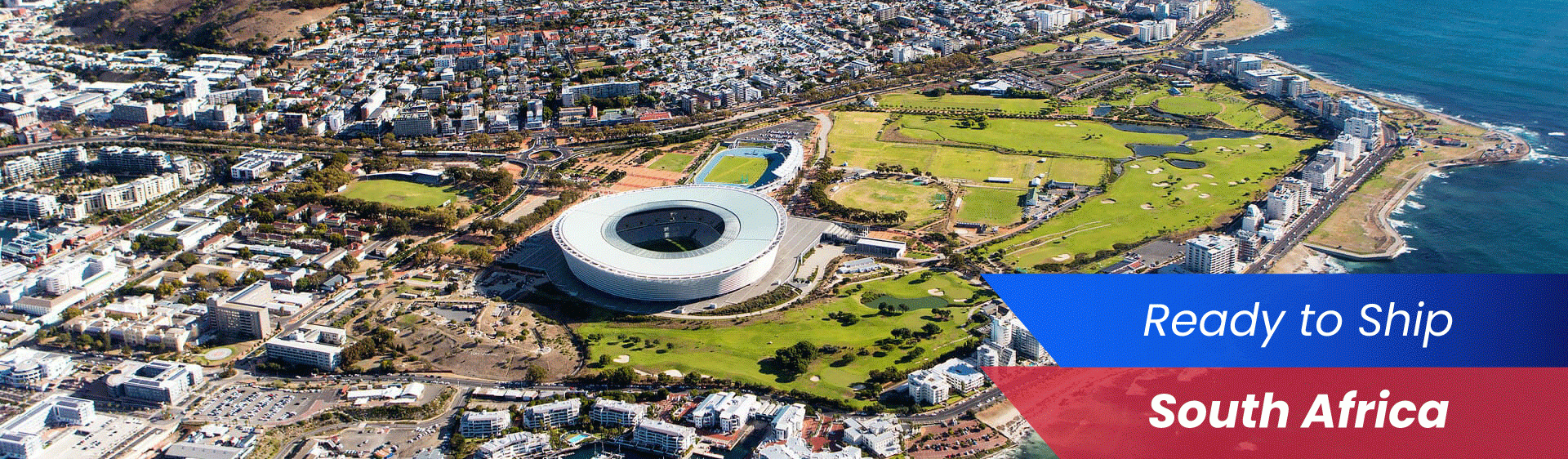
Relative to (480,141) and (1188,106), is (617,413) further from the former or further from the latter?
(1188,106)

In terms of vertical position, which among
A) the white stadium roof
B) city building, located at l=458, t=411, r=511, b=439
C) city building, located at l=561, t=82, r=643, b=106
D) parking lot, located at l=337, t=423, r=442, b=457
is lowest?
parking lot, located at l=337, t=423, r=442, b=457

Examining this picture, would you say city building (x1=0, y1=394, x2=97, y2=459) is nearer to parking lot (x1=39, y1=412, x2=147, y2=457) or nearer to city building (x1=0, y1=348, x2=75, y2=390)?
parking lot (x1=39, y1=412, x2=147, y2=457)

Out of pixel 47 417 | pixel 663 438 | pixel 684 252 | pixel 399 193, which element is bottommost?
pixel 663 438

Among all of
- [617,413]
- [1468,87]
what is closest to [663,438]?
[617,413]

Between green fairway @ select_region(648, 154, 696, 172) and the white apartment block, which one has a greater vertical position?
green fairway @ select_region(648, 154, 696, 172)

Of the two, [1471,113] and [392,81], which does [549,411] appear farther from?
Answer: [1471,113]

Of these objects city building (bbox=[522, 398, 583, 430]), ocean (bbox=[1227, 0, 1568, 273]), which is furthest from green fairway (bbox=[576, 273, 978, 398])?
ocean (bbox=[1227, 0, 1568, 273])
